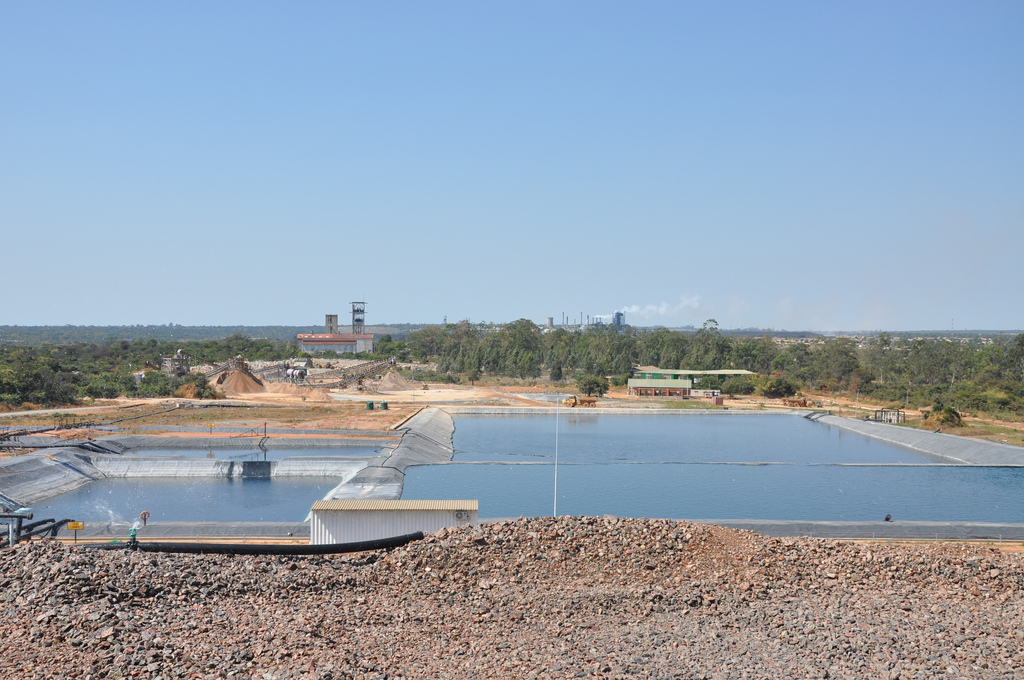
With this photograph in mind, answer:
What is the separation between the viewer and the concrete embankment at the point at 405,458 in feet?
77.3

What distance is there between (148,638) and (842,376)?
70283 mm

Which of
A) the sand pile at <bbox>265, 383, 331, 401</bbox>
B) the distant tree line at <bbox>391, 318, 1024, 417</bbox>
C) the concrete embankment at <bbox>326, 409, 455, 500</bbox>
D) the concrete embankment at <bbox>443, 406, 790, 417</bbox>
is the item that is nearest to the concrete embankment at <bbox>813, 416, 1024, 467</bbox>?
the concrete embankment at <bbox>443, 406, 790, 417</bbox>

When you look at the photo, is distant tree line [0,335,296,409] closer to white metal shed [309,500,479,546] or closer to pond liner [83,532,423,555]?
white metal shed [309,500,479,546]

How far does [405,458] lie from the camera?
30453 millimetres

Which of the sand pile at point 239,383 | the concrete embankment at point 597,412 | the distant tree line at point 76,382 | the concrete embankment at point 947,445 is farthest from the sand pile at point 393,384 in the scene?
the concrete embankment at point 947,445

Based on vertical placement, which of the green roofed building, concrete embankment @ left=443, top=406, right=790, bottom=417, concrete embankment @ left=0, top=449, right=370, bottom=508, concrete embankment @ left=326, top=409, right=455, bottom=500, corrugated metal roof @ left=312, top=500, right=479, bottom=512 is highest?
the green roofed building

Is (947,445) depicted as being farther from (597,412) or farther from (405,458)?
(405,458)

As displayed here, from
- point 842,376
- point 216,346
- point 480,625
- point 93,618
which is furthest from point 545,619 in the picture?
point 216,346

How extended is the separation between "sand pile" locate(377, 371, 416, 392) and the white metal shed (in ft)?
166

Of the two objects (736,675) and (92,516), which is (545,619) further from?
(92,516)

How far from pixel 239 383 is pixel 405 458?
33398mm

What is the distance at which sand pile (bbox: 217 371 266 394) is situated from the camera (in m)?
58.6

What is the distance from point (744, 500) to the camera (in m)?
25.8

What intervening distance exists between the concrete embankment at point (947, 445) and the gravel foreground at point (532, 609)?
75.5ft
